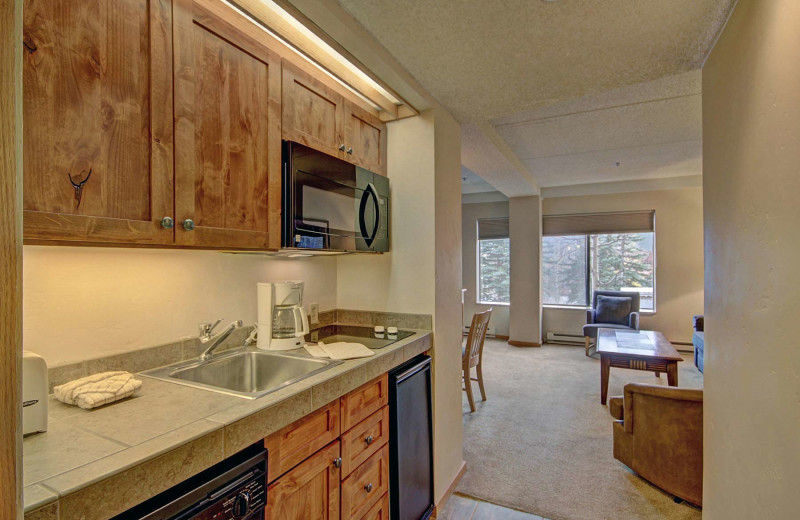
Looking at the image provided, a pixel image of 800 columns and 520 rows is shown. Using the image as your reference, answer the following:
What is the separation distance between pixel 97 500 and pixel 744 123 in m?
2.10

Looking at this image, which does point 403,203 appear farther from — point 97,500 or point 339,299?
point 97,500

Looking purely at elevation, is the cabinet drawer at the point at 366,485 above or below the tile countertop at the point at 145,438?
below

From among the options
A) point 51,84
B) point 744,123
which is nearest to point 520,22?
point 744,123

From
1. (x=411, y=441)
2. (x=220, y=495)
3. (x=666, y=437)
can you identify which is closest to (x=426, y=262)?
(x=411, y=441)

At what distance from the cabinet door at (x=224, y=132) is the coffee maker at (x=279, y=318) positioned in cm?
32

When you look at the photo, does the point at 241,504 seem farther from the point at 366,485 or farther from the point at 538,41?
the point at 538,41

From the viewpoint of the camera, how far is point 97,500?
0.76 metres

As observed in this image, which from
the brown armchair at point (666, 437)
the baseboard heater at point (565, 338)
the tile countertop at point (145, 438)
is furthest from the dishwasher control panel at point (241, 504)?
the baseboard heater at point (565, 338)

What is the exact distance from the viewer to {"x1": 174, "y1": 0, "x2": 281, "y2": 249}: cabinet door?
125 centimetres

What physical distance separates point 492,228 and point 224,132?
5877mm

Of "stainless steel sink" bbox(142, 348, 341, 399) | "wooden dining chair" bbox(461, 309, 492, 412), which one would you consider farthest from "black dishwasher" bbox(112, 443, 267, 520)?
"wooden dining chair" bbox(461, 309, 492, 412)

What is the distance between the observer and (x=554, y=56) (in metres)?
1.82

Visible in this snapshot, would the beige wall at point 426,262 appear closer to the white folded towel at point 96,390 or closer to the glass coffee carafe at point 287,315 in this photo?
the glass coffee carafe at point 287,315

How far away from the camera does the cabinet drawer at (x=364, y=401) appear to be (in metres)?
1.53
